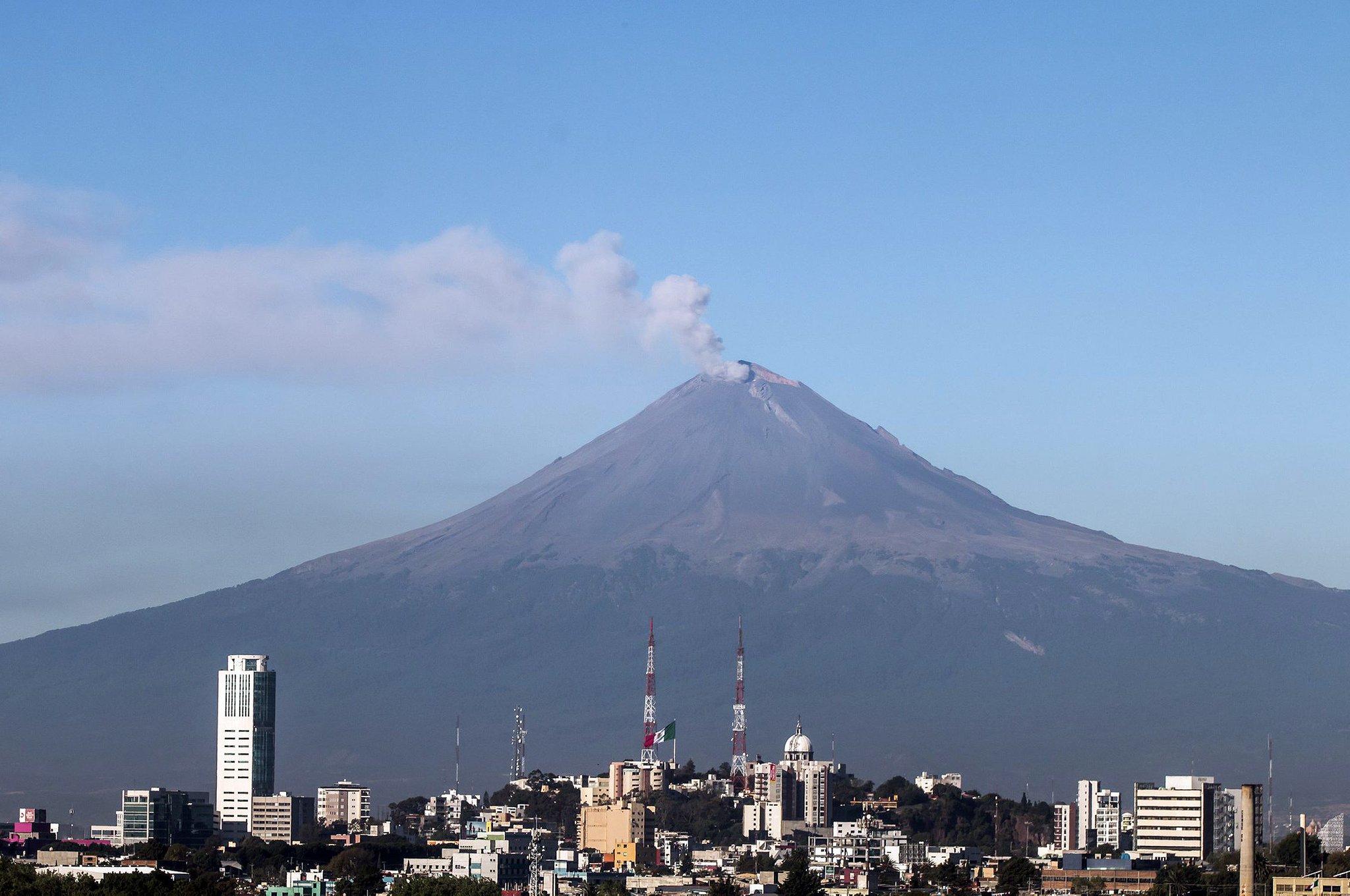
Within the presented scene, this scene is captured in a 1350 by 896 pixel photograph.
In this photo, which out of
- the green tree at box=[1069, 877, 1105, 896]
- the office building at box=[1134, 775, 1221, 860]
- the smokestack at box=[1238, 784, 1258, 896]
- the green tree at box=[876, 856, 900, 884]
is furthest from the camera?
the office building at box=[1134, 775, 1221, 860]

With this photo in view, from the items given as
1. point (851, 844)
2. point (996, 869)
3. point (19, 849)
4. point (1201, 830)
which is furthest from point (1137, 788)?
point (19, 849)

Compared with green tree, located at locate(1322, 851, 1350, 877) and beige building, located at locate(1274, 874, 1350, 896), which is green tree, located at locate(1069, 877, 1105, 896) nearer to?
green tree, located at locate(1322, 851, 1350, 877)

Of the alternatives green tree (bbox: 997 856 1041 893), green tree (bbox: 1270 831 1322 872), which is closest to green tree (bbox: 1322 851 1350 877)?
green tree (bbox: 1270 831 1322 872)

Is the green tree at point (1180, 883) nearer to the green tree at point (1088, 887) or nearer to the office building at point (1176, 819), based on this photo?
the green tree at point (1088, 887)

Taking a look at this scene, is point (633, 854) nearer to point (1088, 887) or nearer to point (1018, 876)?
point (1018, 876)

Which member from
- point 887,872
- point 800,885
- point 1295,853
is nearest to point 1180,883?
point 1295,853

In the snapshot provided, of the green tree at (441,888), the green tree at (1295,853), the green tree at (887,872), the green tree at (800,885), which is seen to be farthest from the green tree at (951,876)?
the green tree at (441,888)
